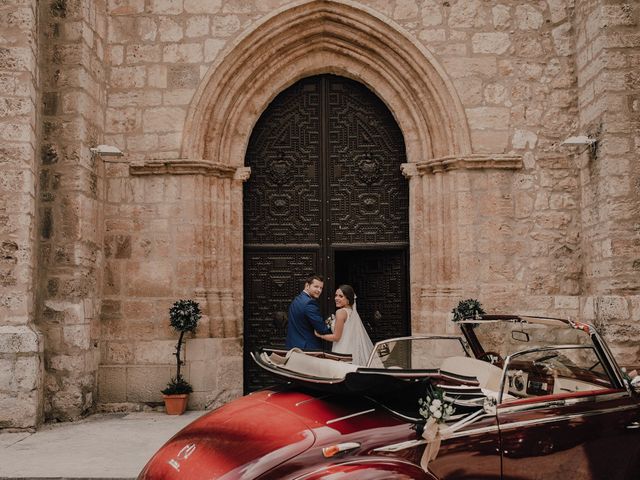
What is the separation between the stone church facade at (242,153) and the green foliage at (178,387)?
17cm

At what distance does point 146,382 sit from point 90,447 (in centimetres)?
188

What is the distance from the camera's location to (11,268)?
6613 millimetres

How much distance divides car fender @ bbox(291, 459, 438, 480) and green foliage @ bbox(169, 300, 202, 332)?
4.87m

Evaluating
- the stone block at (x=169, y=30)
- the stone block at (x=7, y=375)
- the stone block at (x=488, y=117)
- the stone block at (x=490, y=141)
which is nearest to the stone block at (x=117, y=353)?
the stone block at (x=7, y=375)

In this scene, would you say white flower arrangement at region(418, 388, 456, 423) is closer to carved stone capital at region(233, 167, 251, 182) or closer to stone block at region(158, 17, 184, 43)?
carved stone capital at region(233, 167, 251, 182)

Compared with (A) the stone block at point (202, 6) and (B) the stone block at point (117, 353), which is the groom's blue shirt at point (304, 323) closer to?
(B) the stone block at point (117, 353)

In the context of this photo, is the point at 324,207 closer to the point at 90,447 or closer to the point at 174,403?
the point at 174,403

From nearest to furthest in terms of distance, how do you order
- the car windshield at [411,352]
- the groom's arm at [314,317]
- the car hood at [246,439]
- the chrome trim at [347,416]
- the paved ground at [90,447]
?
the car hood at [246,439] < the chrome trim at [347,416] < the car windshield at [411,352] < the paved ground at [90,447] < the groom's arm at [314,317]

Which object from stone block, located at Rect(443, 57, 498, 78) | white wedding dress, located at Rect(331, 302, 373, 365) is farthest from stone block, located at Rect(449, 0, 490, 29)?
white wedding dress, located at Rect(331, 302, 373, 365)

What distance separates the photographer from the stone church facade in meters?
7.36

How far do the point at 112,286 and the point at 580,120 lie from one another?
20.6 ft

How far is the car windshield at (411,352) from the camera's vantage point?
409cm

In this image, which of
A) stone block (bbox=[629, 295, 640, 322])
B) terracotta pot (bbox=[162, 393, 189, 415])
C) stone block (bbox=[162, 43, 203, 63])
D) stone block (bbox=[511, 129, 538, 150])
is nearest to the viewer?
stone block (bbox=[629, 295, 640, 322])

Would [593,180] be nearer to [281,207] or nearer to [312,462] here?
[281,207]
